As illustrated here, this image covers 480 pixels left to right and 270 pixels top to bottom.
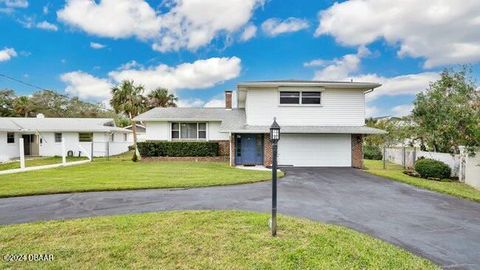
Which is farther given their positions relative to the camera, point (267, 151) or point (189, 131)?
point (189, 131)

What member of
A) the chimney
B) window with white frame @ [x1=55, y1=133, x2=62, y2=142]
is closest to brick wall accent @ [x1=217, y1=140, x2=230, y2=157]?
the chimney

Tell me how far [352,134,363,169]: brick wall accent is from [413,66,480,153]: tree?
3.40 meters

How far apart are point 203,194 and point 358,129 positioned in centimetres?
1252

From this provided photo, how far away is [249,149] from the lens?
19.5 m

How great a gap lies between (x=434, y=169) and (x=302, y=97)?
829cm

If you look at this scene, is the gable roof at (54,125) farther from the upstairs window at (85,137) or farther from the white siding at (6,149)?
the white siding at (6,149)

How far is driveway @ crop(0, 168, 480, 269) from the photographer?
17.8 feet

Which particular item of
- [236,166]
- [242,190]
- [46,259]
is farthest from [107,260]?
[236,166]

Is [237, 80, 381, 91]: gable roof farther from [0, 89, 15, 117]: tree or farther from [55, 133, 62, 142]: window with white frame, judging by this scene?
[0, 89, 15, 117]: tree

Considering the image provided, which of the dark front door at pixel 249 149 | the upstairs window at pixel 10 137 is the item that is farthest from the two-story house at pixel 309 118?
the upstairs window at pixel 10 137

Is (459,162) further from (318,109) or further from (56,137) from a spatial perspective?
(56,137)

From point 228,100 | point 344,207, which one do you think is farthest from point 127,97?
point 344,207

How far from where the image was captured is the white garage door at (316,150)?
18.7 metres

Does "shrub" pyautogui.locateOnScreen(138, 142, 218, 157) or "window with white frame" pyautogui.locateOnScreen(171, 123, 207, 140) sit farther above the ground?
"window with white frame" pyautogui.locateOnScreen(171, 123, 207, 140)
